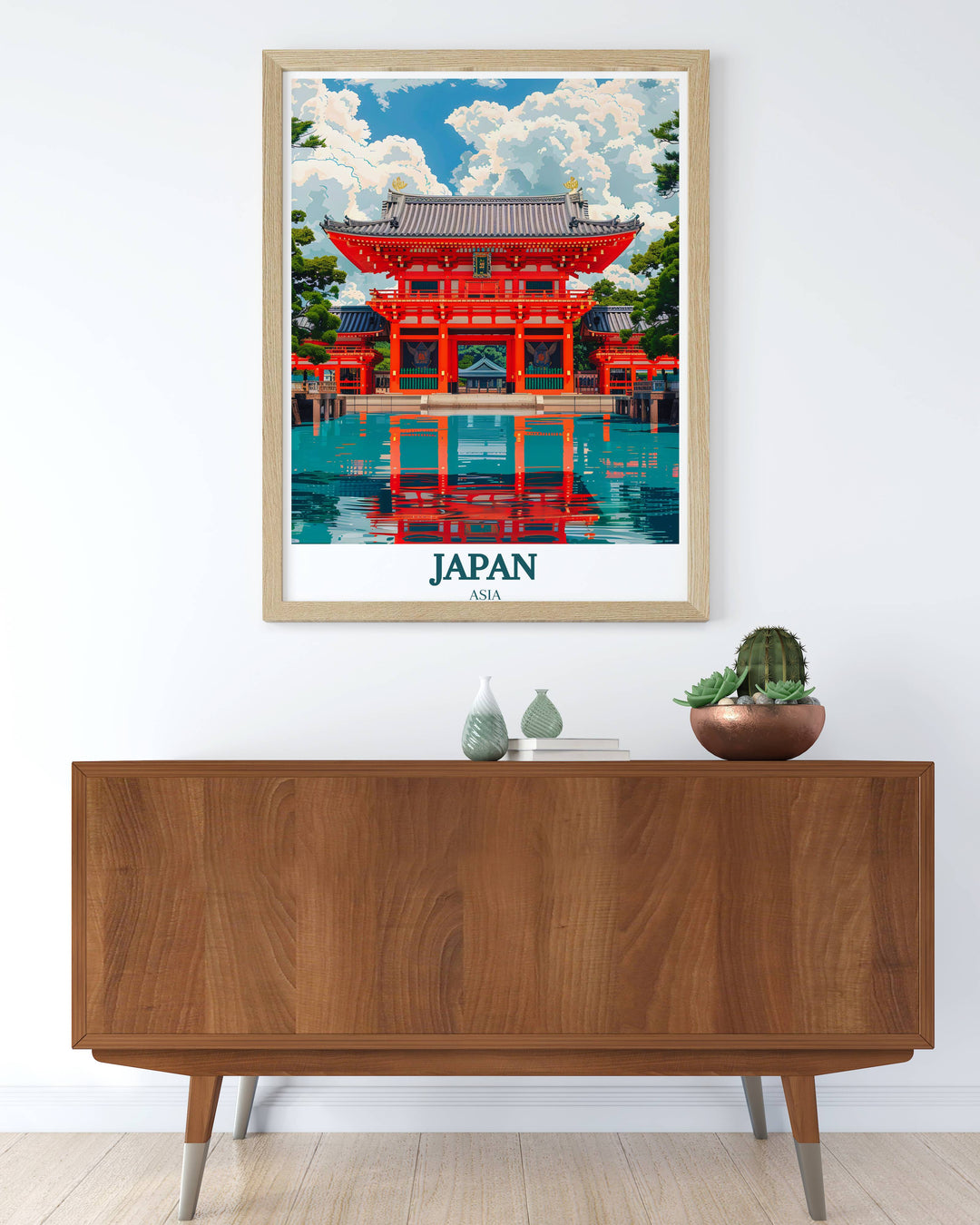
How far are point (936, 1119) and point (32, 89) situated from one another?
3028mm

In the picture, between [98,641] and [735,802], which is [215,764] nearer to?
[98,641]

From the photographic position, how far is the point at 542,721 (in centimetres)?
182

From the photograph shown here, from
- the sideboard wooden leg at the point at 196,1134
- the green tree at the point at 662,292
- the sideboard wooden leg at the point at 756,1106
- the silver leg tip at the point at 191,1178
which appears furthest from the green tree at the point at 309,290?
the sideboard wooden leg at the point at 756,1106

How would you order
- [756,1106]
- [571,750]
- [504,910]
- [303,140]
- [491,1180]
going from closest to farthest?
[504,910]
[571,750]
[491,1180]
[756,1106]
[303,140]

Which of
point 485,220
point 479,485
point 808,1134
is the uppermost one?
point 485,220

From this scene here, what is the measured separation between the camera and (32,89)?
2160 mm

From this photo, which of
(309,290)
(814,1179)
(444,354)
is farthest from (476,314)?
(814,1179)

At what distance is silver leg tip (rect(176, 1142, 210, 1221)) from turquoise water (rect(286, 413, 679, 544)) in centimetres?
120

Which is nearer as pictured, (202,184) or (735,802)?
(735,802)

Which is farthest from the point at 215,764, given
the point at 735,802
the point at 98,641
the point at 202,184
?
the point at 202,184

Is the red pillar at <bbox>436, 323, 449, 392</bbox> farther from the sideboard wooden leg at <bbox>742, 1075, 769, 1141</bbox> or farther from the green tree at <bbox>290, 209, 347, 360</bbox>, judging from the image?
the sideboard wooden leg at <bbox>742, 1075, 769, 1141</bbox>

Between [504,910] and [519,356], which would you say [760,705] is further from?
[519,356]

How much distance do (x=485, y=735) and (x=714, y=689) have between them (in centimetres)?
44

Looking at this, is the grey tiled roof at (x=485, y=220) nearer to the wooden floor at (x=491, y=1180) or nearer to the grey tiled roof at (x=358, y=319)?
the grey tiled roof at (x=358, y=319)
